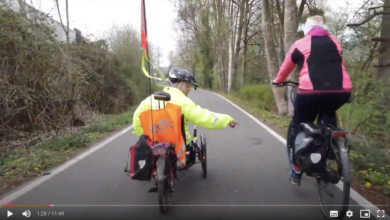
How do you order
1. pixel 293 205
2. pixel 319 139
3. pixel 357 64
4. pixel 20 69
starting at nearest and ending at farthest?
pixel 319 139
pixel 293 205
pixel 20 69
pixel 357 64

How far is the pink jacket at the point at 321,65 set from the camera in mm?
3123

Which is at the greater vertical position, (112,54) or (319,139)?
(112,54)

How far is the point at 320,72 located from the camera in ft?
10.3

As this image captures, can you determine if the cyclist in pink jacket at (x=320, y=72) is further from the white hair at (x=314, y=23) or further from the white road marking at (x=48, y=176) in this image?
the white road marking at (x=48, y=176)

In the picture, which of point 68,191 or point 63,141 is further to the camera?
point 63,141

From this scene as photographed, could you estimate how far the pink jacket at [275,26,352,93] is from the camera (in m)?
3.12

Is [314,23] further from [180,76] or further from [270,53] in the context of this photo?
[270,53]

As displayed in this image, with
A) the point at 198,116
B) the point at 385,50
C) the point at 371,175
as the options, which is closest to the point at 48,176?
the point at 198,116

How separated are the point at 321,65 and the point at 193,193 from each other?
2074 mm

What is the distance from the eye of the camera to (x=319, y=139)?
3117 millimetres

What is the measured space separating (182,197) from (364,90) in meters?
5.35

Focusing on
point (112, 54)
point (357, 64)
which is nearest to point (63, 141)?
point (357, 64)

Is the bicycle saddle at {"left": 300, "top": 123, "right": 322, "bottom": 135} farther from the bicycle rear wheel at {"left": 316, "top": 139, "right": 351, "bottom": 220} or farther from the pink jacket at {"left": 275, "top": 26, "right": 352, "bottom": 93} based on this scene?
the pink jacket at {"left": 275, "top": 26, "right": 352, "bottom": 93}

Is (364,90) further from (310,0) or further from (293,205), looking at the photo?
(310,0)
